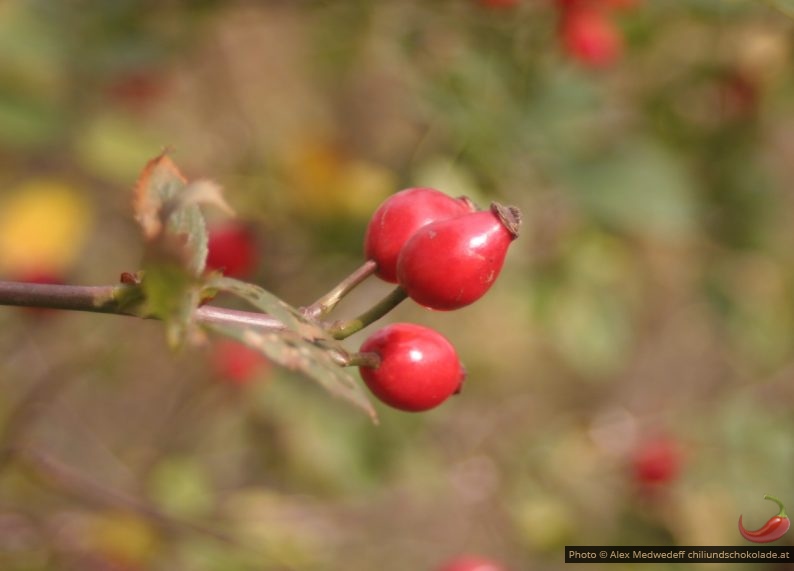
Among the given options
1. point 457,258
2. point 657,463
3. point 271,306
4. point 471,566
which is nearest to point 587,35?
point 657,463

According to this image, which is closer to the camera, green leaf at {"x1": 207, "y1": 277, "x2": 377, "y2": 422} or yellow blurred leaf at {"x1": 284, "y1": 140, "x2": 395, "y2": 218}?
green leaf at {"x1": 207, "y1": 277, "x2": 377, "y2": 422}

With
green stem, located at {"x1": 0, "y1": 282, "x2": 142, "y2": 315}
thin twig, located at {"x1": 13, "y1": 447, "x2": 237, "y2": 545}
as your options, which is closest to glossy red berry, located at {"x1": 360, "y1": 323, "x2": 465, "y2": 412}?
green stem, located at {"x1": 0, "y1": 282, "x2": 142, "y2": 315}

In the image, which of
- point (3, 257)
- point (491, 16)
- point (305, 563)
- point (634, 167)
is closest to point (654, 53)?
point (634, 167)

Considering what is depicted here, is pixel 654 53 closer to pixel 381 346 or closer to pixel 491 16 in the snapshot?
pixel 491 16

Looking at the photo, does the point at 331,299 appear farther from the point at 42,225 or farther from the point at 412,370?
the point at 42,225

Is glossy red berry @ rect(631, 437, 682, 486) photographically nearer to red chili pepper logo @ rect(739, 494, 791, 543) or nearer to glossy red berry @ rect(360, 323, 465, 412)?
red chili pepper logo @ rect(739, 494, 791, 543)

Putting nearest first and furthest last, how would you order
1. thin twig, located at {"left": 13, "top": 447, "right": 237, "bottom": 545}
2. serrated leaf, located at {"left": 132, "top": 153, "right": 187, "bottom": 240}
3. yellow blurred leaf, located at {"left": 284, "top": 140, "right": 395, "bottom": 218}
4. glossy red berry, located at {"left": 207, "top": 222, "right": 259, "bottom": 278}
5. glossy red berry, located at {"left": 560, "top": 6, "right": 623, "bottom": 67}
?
1. serrated leaf, located at {"left": 132, "top": 153, "right": 187, "bottom": 240}
2. thin twig, located at {"left": 13, "top": 447, "right": 237, "bottom": 545}
3. glossy red berry, located at {"left": 207, "top": 222, "right": 259, "bottom": 278}
4. glossy red berry, located at {"left": 560, "top": 6, "right": 623, "bottom": 67}
5. yellow blurred leaf, located at {"left": 284, "top": 140, "right": 395, "bottom": 218}
